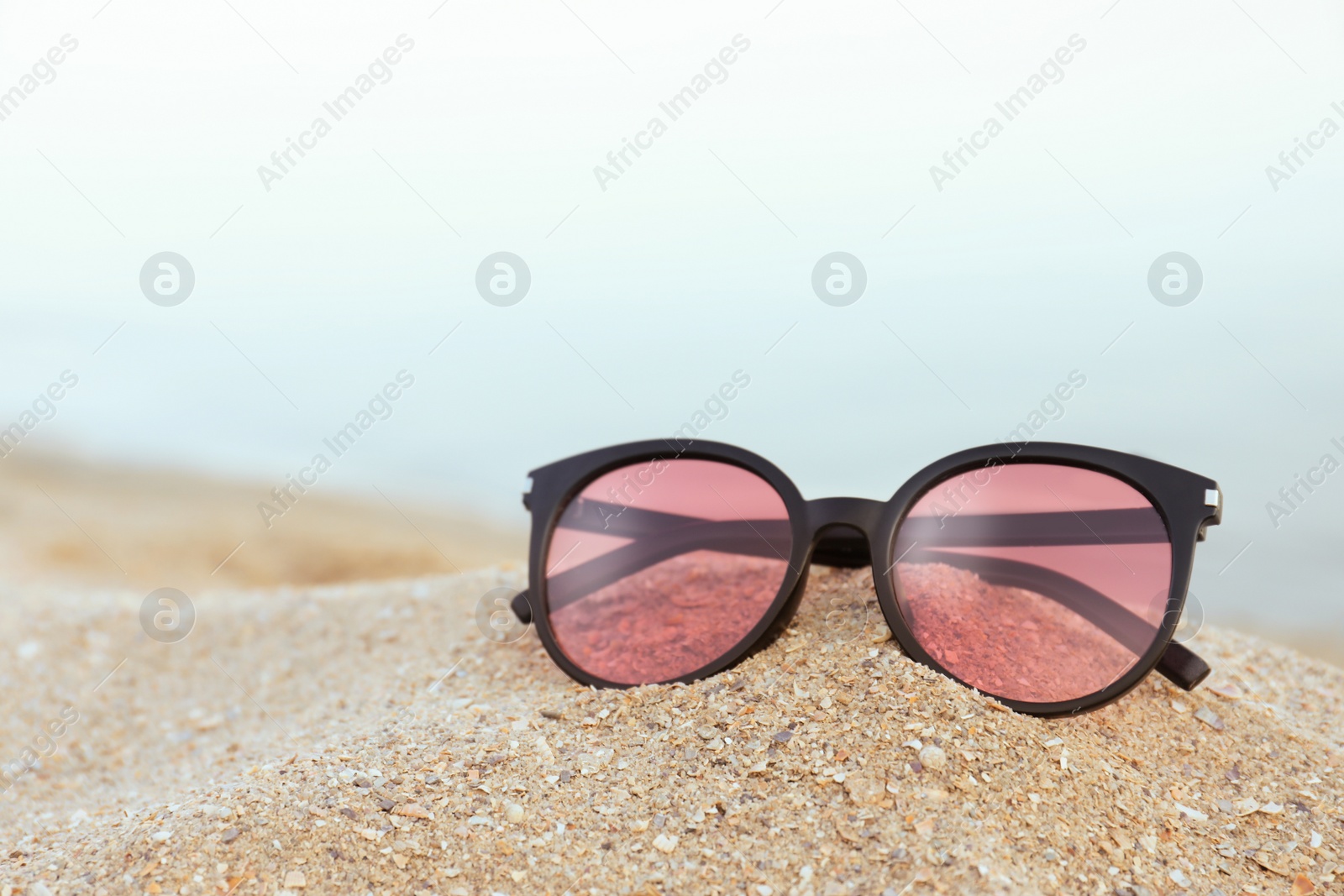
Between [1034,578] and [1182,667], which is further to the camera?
[1034,578]

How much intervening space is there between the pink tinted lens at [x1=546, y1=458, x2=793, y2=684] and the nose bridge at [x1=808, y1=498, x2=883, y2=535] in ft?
0.25

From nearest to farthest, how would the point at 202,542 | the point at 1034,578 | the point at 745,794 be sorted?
1. the point at 745,794
2. the point at 1034,578
3. the point at 202,542

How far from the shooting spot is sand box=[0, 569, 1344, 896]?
132 cm

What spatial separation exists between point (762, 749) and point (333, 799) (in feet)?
2.43

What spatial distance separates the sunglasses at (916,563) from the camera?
5.87ft

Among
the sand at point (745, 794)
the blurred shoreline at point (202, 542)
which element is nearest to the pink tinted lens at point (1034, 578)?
the sand at point (745, 794)

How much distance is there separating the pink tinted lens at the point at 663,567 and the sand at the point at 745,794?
13 cm

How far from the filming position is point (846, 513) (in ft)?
6.35

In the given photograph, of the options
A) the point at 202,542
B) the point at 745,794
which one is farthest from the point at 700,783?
the point at 202,542

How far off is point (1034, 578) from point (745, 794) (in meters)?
0.89

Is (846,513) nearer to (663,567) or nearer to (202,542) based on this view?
(663,567)

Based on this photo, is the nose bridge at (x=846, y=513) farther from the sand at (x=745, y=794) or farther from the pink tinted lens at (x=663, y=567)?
the sand at (x=745, y=794)

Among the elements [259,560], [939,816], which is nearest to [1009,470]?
[939,816]

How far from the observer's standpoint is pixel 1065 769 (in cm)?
151
